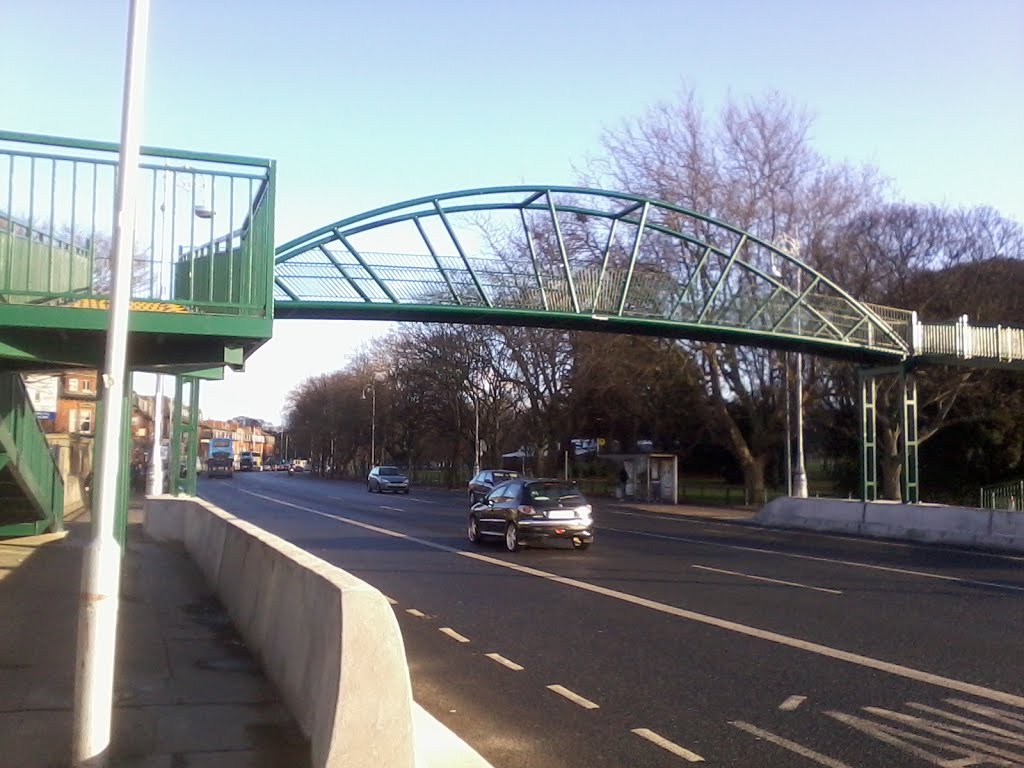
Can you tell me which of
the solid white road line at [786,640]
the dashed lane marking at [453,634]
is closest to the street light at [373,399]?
the solid white road line at [786,640]

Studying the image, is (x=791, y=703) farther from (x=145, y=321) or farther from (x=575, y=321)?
(x=575, y=321)

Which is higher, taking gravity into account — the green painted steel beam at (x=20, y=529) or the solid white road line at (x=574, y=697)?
the green painted steel beam at (x=20, y=529)

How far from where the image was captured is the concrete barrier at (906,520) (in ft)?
74.1

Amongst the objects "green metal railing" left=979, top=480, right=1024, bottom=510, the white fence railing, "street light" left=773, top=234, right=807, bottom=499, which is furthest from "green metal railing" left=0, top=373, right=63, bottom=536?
"green metal railing" left=979, top=480, right=1024, bottom=510

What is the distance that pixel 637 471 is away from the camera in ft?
161

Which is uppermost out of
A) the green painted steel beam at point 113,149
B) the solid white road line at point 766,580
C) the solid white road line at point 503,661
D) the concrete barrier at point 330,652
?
the green painted steel beam at point 113,149

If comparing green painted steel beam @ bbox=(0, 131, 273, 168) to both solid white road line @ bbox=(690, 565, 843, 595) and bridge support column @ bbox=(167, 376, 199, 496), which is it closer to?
solid white road line @ bbox=(690, 565, 843, 595)

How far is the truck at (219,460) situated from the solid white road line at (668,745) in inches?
3289

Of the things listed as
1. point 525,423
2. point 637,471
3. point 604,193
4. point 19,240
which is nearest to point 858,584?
point 19,240

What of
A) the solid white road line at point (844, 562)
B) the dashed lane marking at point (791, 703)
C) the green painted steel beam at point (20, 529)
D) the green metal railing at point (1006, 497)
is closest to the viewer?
the dashed lane marking at point (791, 703)

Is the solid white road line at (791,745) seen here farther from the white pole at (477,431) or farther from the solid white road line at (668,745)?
the white pole at (477,431)

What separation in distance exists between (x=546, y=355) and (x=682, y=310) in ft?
48.1

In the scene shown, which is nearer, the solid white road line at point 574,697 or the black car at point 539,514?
the solid white road line at point 574,697

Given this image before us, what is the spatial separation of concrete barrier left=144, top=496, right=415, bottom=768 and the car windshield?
11163mm
